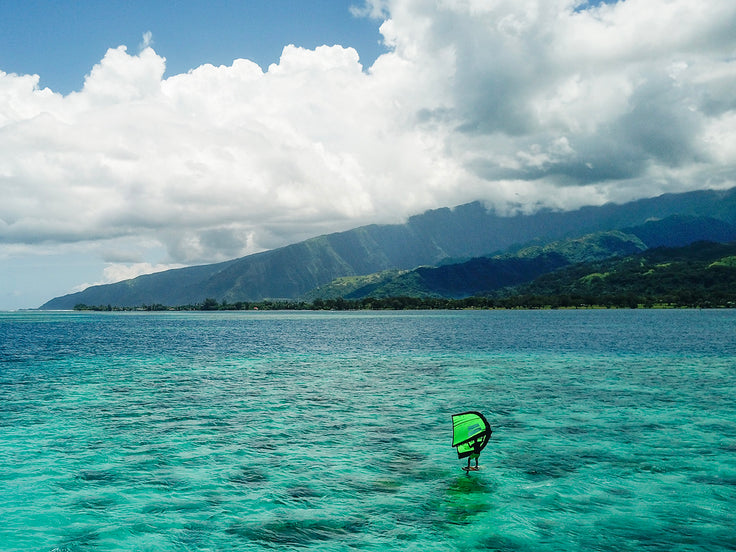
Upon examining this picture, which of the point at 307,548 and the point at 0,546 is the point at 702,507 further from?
the point at 0,546

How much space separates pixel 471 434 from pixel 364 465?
7765 mm

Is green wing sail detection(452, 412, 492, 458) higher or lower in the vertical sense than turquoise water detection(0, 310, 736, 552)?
higher

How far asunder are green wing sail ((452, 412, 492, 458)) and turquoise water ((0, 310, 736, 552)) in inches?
74.0

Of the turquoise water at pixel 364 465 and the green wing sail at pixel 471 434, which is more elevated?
the green wing sail at pixel 471 434

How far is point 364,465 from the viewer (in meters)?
32.6

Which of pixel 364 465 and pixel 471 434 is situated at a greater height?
pixel 471 434

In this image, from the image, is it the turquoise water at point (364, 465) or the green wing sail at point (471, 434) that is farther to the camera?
the green wing sail at point (471, 434)

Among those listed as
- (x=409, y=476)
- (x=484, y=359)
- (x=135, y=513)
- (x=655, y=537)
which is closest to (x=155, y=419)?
(x=135, y=513)

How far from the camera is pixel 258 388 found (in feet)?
216

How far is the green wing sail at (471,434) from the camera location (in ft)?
96.6

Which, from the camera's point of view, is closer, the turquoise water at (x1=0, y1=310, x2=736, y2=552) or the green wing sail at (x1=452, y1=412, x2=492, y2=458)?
the turquoise water at (x1=0, y1=310, x2=736, y2=552)

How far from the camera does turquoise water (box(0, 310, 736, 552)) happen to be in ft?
76.0

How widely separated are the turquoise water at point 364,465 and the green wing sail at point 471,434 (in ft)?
6.17

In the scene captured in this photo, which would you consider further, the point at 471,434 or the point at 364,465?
the point at 364,465
